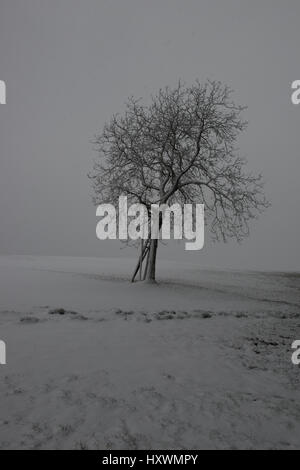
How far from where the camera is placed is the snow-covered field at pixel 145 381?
3.65 meters

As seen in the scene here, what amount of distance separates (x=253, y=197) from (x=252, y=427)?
1712 centimetres

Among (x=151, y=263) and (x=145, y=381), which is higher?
(x=151, y=263)

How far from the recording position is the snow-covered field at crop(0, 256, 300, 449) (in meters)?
3.65

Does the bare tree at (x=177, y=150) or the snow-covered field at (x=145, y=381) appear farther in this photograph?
the bare tree at (x=177, y=150)

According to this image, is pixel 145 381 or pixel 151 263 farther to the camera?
pixel 151 263

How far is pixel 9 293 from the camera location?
45.5 feet

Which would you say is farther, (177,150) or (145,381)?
(177,150)

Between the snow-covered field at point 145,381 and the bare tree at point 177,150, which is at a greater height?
the bare tree at point 177,150

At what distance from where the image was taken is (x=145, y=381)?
5.19 meters

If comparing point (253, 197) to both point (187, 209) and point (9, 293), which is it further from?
point (9, 293)

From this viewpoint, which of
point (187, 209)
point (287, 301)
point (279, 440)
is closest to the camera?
point (279, 440)

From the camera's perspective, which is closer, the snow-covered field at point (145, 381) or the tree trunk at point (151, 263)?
the snow-covered field at point (145, 381)

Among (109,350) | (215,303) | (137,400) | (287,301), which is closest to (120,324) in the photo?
(109,350)

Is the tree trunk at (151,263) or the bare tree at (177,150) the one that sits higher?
the bare tree at (177,150)
